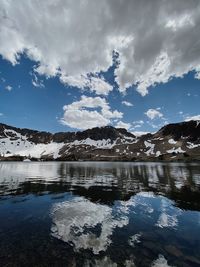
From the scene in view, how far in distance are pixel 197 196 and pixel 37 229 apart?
28.6 meters

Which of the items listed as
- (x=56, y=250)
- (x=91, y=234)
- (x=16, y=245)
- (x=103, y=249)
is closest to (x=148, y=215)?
(x=91, y=234)

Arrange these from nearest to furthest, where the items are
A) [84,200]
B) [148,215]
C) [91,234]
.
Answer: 1. [91,234]
2. [148,215]
3. [84,200]

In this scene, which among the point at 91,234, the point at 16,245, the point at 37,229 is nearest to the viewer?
the point at 16,245

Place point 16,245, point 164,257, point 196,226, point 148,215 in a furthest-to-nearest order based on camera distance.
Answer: point 148,215
point 196,226
point 16,245
point 164,257

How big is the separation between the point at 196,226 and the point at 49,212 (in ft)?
56.0

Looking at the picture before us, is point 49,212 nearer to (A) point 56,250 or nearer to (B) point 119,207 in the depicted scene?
(B) point 119,207

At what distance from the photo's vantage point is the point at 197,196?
37.7 meters

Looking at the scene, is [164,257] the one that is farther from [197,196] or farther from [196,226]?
[197,196]

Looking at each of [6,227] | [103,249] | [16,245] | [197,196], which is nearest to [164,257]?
[103,249]

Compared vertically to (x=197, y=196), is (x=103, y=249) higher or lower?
lower

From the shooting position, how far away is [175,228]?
2186 cm

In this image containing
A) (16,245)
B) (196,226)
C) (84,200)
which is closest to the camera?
(16,245)

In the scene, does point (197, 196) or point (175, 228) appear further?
point (197, 196)

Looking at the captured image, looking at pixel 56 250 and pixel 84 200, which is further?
pixel 84 200
